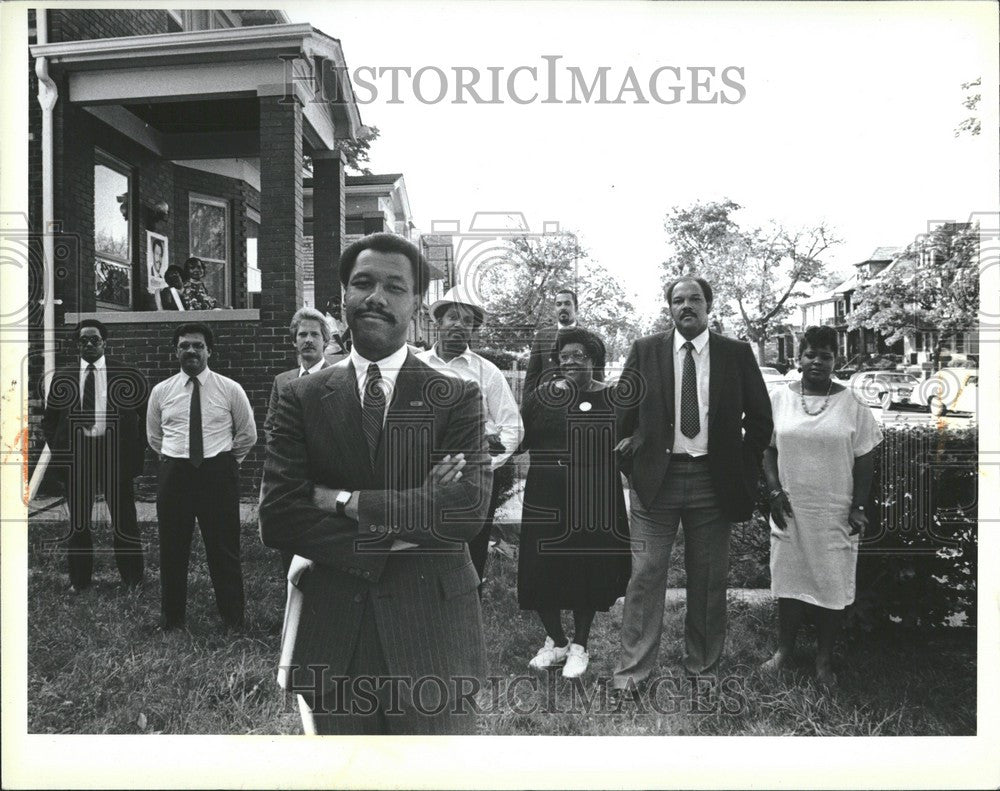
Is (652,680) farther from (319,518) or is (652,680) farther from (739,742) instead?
(319,518)

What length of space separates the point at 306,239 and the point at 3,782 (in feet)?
10.2

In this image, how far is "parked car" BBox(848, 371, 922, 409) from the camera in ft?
11.5

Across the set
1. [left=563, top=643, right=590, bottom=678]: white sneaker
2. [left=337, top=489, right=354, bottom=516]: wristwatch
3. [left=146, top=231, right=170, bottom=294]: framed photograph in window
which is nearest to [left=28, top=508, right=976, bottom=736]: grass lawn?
[left=563, top=643, right=590, bottom=678]: white sneaker

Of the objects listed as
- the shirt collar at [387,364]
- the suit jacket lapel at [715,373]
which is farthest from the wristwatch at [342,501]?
the suit jacket lapel at [715,373]

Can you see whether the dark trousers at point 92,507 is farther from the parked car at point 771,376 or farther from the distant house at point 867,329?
the distant house at point 867,329

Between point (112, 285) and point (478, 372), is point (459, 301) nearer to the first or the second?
point (478, 372)

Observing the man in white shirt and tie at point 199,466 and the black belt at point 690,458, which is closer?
the black belt at point 690,458

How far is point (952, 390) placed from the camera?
3512 mm

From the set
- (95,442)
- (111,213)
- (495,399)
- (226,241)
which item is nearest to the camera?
(495,399)

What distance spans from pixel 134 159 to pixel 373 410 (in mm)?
4635

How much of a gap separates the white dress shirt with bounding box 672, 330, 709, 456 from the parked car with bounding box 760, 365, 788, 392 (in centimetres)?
29

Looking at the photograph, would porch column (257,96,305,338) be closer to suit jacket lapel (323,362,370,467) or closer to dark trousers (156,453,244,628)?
dark trousers (156,453,244,628)

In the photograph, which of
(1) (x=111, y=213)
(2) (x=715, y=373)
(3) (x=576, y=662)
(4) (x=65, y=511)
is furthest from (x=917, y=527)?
(1) (x=111, y=213)

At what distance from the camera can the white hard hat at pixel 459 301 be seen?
3.51 meters
